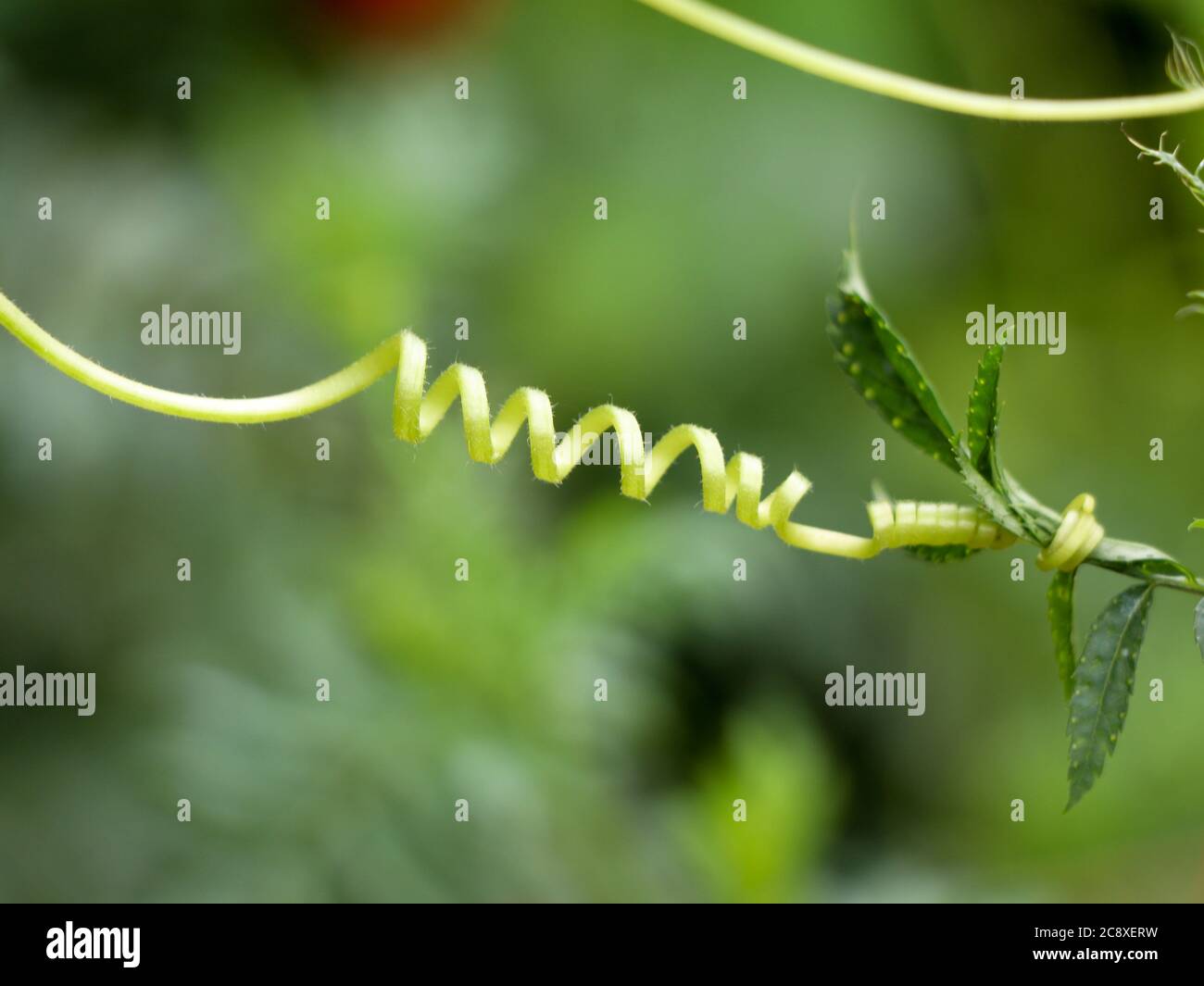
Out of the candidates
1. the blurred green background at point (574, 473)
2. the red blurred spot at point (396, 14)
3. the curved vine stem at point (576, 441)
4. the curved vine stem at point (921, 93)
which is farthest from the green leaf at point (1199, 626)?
the red blurred spot at point (396, 14)

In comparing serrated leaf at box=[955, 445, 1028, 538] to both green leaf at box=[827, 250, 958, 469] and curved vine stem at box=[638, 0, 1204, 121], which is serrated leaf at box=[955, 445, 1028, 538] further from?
curved vine stem at box=[638, 0, 1204, 121]

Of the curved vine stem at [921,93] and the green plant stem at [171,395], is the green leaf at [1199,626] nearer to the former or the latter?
the curved vine stem at [921,93]

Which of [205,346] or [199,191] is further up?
[199,191]

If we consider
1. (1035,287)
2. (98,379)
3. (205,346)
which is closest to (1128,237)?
(1035,287)

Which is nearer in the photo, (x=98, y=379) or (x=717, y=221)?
(x=98, y=379)

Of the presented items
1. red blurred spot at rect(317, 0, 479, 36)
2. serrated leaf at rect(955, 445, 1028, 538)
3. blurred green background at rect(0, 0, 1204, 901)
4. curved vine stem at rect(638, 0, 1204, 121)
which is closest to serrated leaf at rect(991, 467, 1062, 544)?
serrated leaf at rect(955, 445, 1028, 538)

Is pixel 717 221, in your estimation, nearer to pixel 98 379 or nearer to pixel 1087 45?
pixel 1087 45
